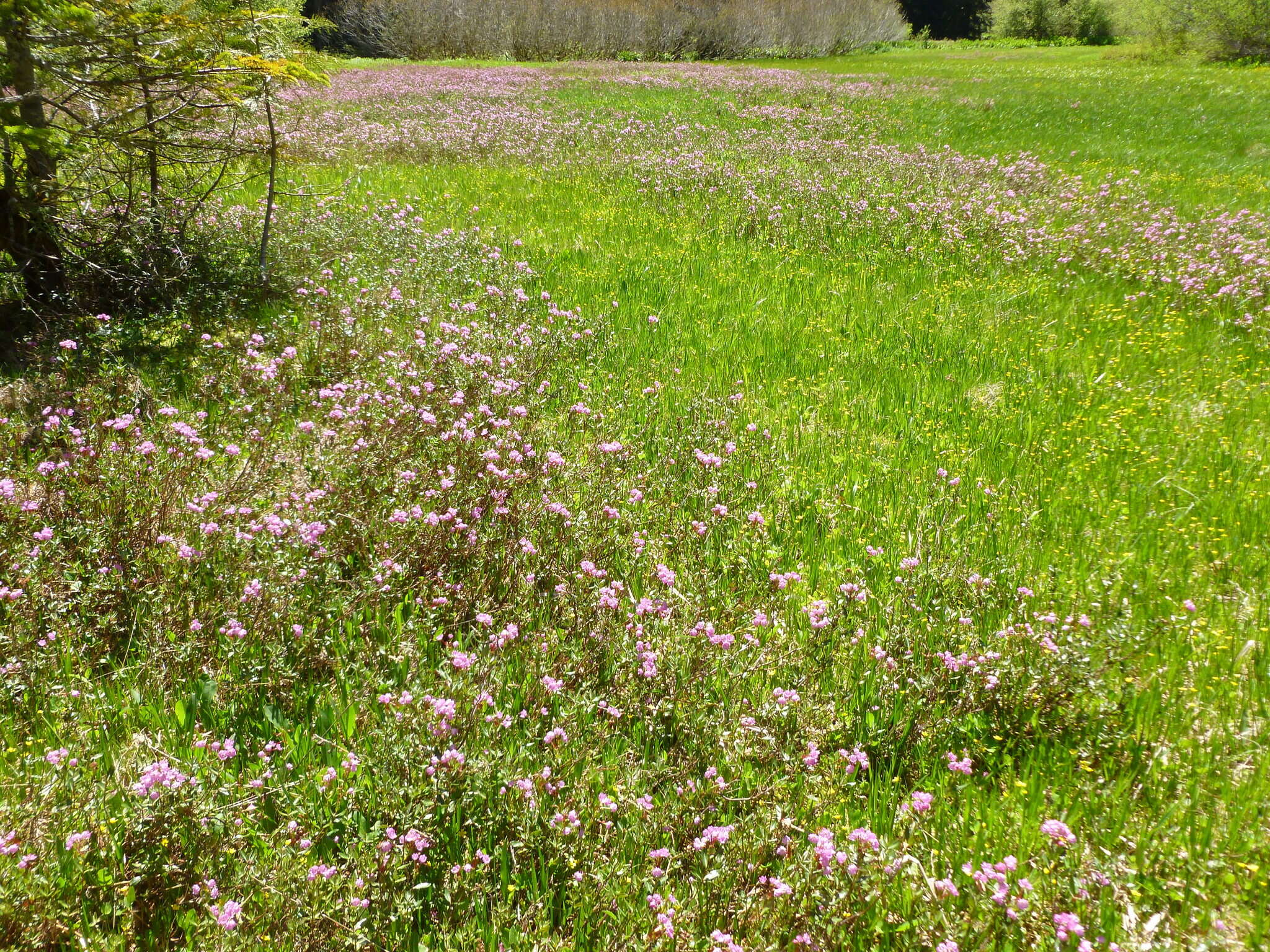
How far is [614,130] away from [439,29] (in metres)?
39.7

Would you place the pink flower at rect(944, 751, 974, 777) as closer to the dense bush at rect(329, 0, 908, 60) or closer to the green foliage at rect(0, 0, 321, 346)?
the green foliage at rect(0, 0, 321, 346)

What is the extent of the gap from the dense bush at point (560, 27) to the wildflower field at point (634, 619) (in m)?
48.6

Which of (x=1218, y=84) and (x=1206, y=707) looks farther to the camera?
(x=1218, y=84)

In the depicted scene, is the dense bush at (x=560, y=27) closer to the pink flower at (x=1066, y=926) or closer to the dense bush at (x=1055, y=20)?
the dense bush at (x=1055, y=20)

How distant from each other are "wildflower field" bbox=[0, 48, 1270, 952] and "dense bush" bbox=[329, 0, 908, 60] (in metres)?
48.6

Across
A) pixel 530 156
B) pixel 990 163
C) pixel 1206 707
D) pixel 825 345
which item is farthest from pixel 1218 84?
pixel 1206 707

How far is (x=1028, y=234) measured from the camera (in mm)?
10008

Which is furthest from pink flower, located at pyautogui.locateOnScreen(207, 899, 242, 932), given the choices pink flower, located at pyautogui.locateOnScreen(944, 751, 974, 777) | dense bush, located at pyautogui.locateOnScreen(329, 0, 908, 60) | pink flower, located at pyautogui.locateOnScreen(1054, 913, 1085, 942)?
dense bush, located at pyautogui.locateOnScreen(329, 0, 908, 60)

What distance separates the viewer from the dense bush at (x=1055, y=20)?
2501 inches

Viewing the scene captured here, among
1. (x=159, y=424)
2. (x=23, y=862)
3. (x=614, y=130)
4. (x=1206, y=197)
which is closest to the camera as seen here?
(x=23, y=862)

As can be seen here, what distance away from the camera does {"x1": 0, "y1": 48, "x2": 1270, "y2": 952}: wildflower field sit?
7.27ft

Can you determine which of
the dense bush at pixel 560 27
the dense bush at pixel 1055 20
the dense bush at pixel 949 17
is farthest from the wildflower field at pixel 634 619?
the dense bush at pixel 949 17

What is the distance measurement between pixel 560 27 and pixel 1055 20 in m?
48.2

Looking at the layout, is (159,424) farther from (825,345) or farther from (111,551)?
(825,345)
